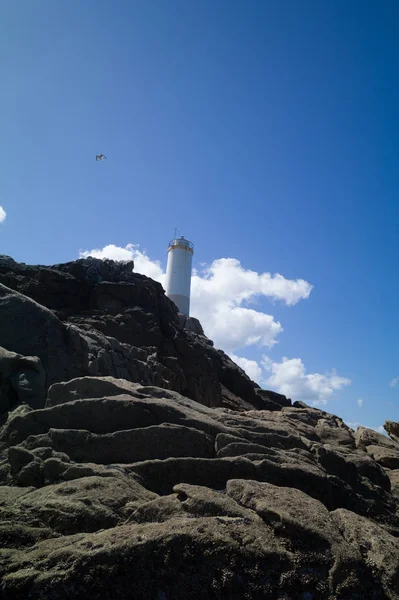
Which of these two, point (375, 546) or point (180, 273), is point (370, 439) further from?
point (180, 273)

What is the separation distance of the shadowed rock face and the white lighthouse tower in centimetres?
4773

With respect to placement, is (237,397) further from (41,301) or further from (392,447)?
(392,447)

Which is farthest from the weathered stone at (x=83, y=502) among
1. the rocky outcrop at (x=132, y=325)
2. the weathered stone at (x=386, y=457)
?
the rocky outcrop at (x=132, y=325)

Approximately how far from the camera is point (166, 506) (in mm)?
8211

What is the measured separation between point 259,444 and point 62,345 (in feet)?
38.1

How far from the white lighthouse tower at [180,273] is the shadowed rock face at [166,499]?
4773 centimetres

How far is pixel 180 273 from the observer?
70.3 metres

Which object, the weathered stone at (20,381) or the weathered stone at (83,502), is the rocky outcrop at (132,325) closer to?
the weathered stone at (20,381)

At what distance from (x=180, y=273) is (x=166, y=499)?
205ft

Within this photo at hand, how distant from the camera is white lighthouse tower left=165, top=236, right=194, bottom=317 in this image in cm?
6766

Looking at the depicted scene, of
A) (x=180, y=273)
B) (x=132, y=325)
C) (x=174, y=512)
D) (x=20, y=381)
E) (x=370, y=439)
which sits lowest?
(x=174, y=512)

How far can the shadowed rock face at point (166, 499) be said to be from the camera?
21.6 ft

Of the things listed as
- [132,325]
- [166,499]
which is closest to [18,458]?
[166,499]

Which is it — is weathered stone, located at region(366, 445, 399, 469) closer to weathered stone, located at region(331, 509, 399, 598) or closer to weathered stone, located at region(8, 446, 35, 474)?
weathered stone, located at region(331, 509, 399, 598)
